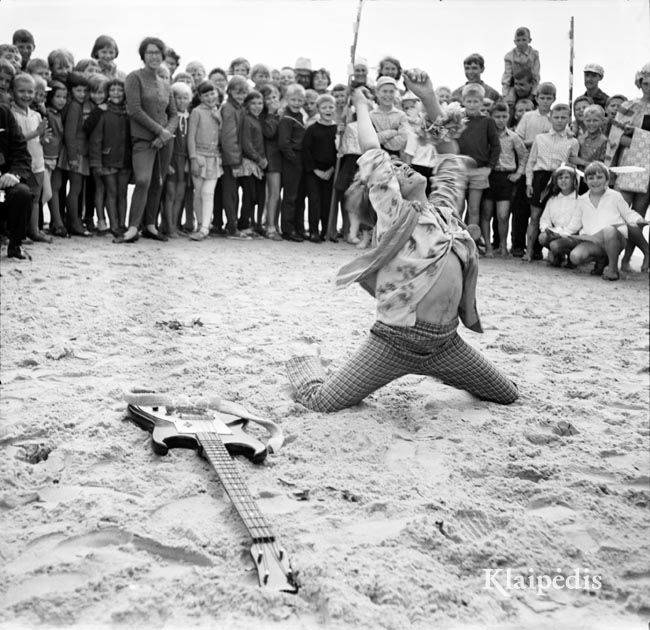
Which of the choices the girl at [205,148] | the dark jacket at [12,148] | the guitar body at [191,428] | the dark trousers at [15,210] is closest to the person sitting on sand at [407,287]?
the guitar body at [191,428]

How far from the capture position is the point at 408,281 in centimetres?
330

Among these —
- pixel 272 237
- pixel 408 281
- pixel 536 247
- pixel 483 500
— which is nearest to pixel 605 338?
pixel 408 281

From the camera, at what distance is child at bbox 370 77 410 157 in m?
7.61

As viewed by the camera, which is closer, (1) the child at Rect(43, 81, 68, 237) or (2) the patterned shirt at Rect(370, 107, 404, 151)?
(1) the child at Rect(43, 81, 68, 237)

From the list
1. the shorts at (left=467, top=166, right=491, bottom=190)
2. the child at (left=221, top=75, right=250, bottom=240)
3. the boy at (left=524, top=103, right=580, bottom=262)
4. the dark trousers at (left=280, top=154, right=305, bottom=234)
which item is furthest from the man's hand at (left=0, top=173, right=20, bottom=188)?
the boy at (left=524, top=103, right=580, bottom=262)

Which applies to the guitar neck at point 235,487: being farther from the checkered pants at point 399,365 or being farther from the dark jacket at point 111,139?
the dark jacket at point 111,139

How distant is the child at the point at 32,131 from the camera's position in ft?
21.5

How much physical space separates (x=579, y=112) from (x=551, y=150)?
544mm

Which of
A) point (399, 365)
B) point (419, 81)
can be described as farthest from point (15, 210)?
point (399, 365)

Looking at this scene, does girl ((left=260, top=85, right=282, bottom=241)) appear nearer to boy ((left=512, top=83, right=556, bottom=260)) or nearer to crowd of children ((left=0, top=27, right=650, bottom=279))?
crowd of children ((left=0, top=27, right=650, bottom=279))

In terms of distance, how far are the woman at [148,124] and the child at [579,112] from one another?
12.7 ft

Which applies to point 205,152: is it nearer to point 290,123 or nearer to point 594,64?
point 290,123

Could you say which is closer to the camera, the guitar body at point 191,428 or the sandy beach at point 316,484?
the sandy beach at point 316,484

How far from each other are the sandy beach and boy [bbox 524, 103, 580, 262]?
302cm
